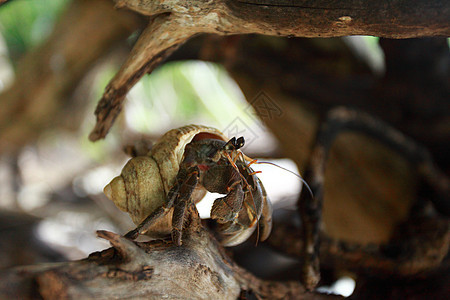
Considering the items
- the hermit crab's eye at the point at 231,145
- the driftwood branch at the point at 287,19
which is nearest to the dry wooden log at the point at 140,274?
the hermit crab's eye at the point at 231,145

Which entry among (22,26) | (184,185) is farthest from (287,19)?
(22,26)

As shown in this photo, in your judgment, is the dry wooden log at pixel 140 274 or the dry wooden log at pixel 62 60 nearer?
the dry wooden log at pixel 140 274

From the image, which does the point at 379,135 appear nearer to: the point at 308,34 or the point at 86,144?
the point at 308,34

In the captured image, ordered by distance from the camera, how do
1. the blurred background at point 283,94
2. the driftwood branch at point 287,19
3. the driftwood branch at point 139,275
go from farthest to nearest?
the blurred background at point 283,94 < the driftwood branch at point 287,19 < the driftwood branch at point 139,275

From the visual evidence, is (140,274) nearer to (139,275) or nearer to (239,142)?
(139,275)

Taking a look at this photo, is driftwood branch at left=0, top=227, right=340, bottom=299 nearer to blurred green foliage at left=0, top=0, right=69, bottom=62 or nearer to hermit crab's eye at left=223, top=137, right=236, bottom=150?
hermit crab's eye at left=223, top=137, right=236, bottom=150

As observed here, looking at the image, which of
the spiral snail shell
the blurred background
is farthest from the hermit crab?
the blurred background

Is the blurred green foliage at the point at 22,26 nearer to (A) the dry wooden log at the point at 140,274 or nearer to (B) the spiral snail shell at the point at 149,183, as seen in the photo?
(B) the spiral snail shell at the point at 149,183
